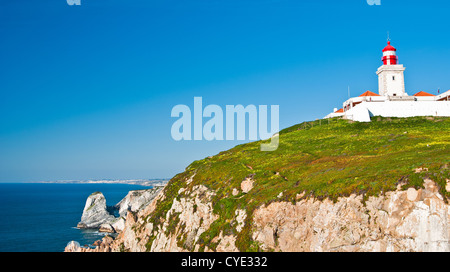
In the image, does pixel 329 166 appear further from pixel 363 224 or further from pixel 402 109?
pixel 402 109

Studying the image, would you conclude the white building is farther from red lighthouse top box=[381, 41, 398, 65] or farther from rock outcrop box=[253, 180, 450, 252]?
rock outcrop box=[253, 180, 450, 252]

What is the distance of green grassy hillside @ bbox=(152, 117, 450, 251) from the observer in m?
26.2

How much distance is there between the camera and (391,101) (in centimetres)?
5903

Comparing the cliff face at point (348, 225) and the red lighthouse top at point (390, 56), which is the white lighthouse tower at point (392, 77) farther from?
the cliff face at point (348, 225)

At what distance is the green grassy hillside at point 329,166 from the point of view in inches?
1030

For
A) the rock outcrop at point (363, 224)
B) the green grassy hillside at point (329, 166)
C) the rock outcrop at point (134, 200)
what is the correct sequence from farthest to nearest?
the rock outcrop at point (134, 200) → the green grassy hillside at point (329, 166) → the rock outcrop at point (363, 224)

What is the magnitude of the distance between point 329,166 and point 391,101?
102ft

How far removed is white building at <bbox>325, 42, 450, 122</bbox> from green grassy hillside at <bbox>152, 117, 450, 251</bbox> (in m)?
2.16

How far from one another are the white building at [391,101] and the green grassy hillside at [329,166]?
2158mm

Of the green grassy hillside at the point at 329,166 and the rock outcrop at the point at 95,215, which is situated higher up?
the green grassy hillside at the point at 329,166

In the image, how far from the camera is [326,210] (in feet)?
85.6

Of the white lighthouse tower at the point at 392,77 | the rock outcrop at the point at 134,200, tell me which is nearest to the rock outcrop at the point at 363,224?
the white lighthouse tower at the point at 392,77
